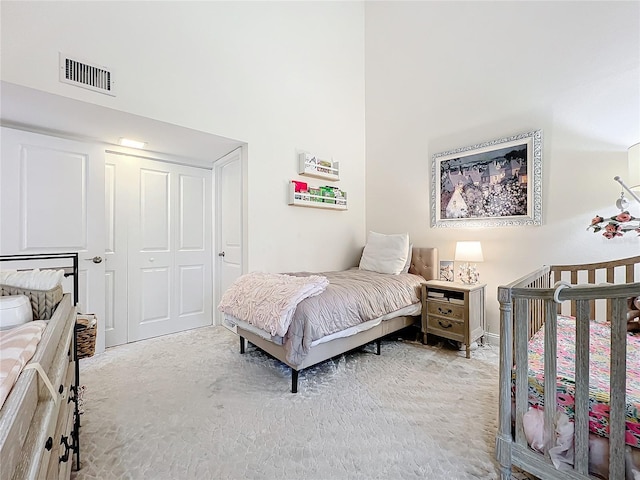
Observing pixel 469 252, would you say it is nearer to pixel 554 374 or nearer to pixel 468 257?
pixel 468 257

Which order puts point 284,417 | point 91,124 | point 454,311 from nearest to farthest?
point 284,417 < point 91,124 < point 454,311

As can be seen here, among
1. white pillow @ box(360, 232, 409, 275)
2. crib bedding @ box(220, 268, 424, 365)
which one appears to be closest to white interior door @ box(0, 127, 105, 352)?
crib bedding @ box(220, 268, 424, 365)

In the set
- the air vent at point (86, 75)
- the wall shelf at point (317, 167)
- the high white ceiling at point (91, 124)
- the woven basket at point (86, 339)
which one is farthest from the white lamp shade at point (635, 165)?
the air vent at point (86, 75)

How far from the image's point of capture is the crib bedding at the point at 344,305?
195 cm

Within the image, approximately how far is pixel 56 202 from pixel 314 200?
8.00ft

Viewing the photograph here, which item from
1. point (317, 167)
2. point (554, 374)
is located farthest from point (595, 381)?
point (317, 167)

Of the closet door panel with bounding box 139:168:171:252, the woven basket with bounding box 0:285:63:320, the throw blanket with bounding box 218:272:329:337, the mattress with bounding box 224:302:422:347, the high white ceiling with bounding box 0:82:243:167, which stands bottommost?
the mattress with bounding box 224:302:422:347

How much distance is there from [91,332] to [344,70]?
403cm

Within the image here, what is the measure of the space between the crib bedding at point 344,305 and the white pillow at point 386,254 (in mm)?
175

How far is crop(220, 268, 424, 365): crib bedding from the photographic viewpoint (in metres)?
1.95

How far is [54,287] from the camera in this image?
1.15 m

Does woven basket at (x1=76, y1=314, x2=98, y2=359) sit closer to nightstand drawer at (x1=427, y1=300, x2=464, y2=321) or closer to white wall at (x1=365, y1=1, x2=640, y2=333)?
nightstand drawer at (x1=427, y1=300, x2=464, y2=321)

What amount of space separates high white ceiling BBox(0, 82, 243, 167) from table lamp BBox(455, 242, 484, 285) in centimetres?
250

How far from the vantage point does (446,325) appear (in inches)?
108
